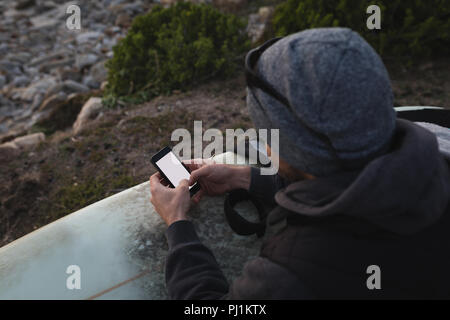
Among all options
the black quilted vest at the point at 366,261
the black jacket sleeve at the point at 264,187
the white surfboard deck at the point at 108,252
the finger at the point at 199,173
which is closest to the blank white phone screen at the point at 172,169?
the finger at the point at 199,173

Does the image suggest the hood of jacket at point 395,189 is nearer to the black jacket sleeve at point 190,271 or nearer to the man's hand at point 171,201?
the black jacket sleeve at point 190,271

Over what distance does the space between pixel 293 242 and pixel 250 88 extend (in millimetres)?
607

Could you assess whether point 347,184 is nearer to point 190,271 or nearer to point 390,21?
point 190,271

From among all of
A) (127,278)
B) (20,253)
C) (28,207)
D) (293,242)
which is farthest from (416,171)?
(28,207)

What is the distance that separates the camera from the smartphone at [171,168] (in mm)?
2182

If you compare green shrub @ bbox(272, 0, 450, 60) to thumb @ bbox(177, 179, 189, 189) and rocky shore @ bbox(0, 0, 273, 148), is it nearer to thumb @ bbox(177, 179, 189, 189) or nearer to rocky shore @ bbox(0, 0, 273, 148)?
rocky shore @ bbox(0, 0, 273, 148)

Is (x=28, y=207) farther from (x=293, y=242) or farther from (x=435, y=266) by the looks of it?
(x=435, y=266)

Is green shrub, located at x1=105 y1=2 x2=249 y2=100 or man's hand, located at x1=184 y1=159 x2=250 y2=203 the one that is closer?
man's hand, located at x1=184 y1=159 x2=250 y2=203

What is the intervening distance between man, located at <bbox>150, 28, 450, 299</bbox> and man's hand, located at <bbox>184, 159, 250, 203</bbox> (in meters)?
0.93

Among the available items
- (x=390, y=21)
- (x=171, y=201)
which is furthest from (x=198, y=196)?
(x=390, y=21)

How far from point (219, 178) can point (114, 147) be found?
2.42 meters

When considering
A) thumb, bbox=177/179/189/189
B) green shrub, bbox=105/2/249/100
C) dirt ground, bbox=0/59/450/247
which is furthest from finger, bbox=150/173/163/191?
green shrub, bbox=105/2/249/100

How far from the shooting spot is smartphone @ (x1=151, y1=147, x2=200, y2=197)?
7.16 feet

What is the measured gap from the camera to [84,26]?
11.2 m
